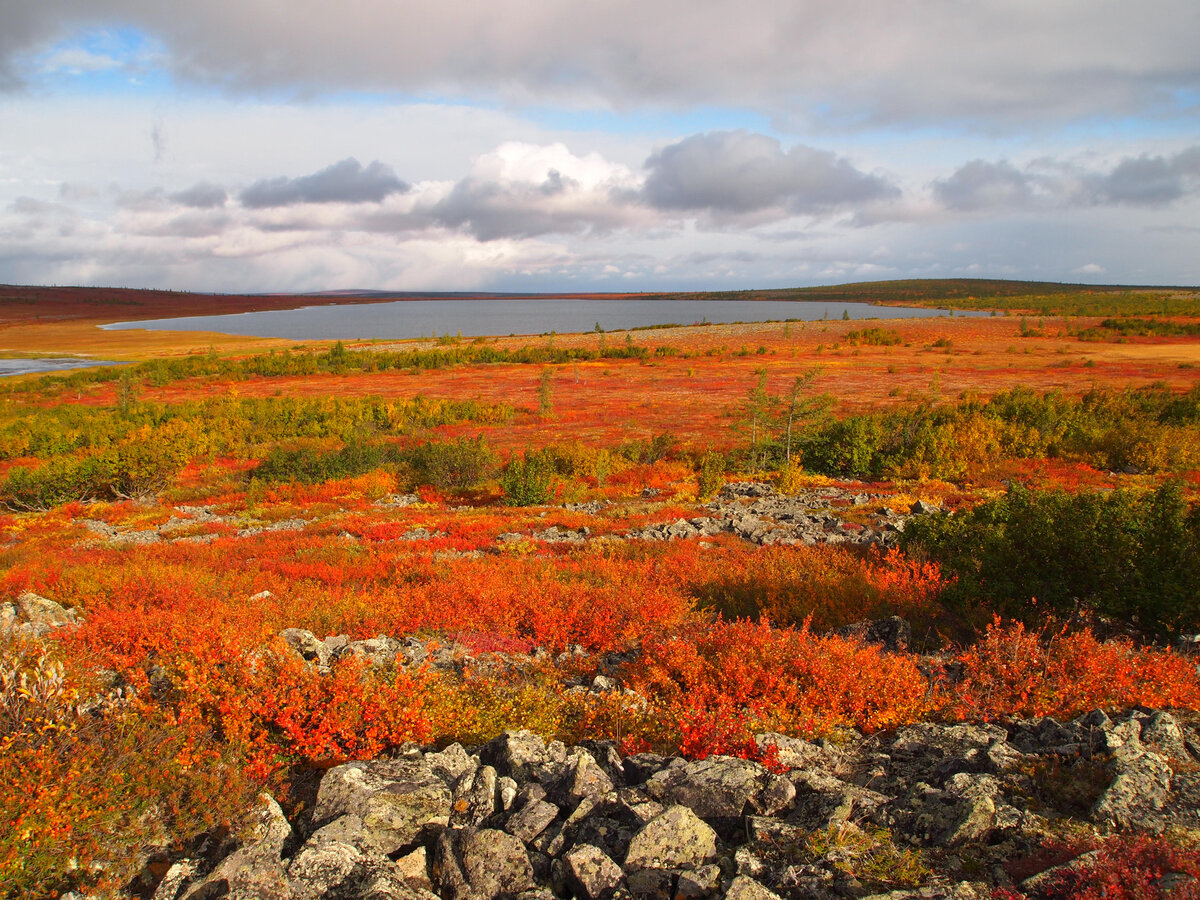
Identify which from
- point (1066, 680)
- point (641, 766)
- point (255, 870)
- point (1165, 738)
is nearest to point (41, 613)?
point (255, 870)

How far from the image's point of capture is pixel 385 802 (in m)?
3.83

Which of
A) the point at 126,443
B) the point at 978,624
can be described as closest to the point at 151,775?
the point at 978,624

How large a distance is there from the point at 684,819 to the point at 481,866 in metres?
1.13

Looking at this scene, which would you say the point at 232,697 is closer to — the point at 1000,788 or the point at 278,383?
the point at 1000,788

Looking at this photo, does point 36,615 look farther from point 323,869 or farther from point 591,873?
→ point 591,873

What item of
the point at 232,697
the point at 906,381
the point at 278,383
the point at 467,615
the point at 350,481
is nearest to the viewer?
the point at 232,697

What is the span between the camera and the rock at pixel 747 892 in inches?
120

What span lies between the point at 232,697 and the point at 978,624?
7573 millimetres

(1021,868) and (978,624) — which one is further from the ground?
(1021,868)

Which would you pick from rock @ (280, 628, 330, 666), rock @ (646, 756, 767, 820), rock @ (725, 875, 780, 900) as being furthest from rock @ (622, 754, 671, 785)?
rock @ (280, 628, 330, 666)

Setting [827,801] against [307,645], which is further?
[307,645]

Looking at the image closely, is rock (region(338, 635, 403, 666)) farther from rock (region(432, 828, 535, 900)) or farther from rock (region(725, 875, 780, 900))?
rock (region(725, 875, 780, 900))

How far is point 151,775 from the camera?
380 centimetres

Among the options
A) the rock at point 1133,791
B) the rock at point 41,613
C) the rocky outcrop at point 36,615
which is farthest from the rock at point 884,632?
the rock at point 41,613
